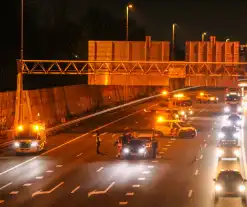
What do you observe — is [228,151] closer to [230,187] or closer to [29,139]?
[230,187]

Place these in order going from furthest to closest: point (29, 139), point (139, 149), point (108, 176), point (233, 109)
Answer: point (233, 109), point (29, 139), point (139, 149), point (108, 176)

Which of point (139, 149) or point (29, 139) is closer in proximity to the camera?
point (139, 149)

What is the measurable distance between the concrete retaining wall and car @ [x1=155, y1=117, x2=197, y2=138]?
11.7 metres

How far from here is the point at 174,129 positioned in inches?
2228

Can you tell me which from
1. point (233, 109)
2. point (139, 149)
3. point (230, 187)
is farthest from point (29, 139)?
point (233, 109)

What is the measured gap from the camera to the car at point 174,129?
56344 millimetres

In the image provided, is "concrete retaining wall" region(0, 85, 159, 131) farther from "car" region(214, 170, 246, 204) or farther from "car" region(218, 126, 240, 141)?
"car" region(214, 170, 246, 204)

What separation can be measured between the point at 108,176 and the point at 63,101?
44.5 meters

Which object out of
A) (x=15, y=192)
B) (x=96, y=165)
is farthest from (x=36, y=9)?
(x=15, y=192)

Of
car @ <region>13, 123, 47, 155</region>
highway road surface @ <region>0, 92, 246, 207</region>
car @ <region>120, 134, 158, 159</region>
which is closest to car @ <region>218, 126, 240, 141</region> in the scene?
highway road surface @ <region>0, 92, 246, 207</region>

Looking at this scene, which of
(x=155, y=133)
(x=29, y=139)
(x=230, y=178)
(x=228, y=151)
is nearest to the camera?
(x=230, y=178)

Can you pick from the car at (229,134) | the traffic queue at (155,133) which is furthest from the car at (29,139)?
the car at (229,134)

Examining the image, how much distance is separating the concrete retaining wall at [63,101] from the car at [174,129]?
461 inches

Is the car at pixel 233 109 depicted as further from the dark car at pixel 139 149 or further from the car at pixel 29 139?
the dark car at pixel 139 149
